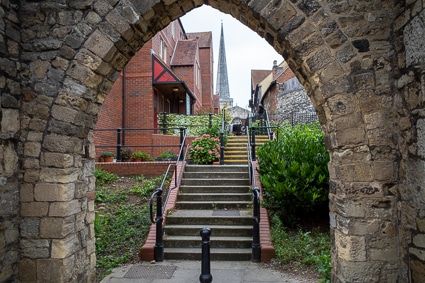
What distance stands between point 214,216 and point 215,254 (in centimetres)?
93

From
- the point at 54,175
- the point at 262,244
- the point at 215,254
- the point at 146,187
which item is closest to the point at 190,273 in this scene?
the point at 215,254

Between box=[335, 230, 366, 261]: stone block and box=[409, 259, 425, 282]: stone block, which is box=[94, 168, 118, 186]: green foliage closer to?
box=[335, 230, 366, 261]: stone block

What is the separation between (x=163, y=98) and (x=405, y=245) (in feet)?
51.4

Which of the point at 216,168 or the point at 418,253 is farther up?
the point at 216,168

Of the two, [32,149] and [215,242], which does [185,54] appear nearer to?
[215,242]

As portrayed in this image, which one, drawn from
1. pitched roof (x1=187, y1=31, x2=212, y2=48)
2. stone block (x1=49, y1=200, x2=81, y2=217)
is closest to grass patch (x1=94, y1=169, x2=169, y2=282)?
stone block (x1=49, y1=200, x2=81, y2=217)

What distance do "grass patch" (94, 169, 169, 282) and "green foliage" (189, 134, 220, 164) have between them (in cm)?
129

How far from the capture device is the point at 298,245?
557 centimetres

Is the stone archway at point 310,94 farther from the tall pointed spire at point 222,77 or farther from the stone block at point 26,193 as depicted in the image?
the tall pointed spire at point 222,77

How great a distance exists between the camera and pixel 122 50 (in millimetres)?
3766

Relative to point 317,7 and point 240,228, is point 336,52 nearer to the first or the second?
point 317,7

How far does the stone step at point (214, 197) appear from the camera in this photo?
7.17 meters

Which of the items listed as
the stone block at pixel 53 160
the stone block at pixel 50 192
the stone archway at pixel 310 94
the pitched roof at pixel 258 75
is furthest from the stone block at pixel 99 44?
the pitched roof at pixel 258 75

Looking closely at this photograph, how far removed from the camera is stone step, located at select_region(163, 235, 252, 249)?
572cm
